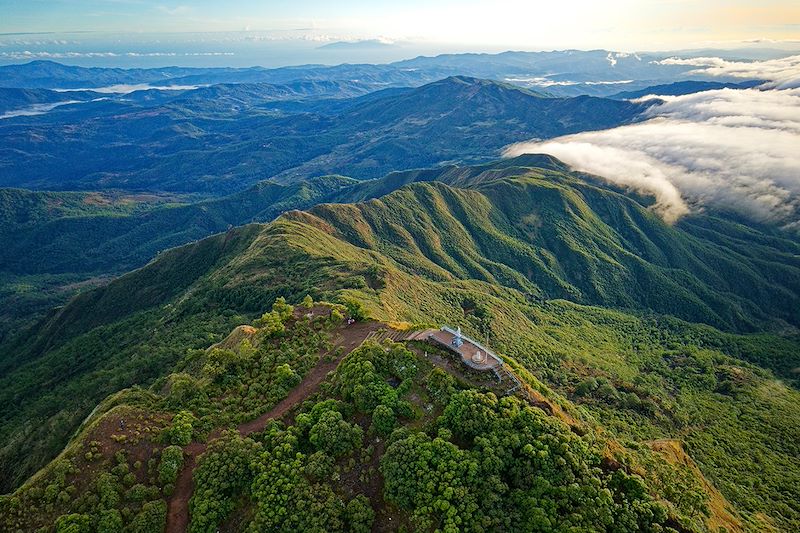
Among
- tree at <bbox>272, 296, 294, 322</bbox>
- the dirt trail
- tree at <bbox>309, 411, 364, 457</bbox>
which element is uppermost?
tree at <bbox>309, 411, 364, 457</bbox>

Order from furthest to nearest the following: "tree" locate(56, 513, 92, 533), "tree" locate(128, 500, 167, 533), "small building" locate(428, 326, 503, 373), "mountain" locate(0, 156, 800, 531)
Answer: "mountain" locate(0, 156, 800, 531)
"small building" locate(428, 326, 503, 373)
"tree" locate(128, 500, 167, 533)
"tree" locate(56, 513, 92, 533)

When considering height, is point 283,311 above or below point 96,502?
below

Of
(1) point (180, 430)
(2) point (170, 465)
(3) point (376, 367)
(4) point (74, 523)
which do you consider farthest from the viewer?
(3) point (376, 367)

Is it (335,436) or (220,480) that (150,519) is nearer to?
(220,480)

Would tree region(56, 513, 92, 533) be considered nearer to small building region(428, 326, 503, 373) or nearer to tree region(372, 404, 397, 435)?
tree region(372, 404, 397, 435)

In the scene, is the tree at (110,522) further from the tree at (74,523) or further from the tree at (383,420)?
the tree at (383,420)

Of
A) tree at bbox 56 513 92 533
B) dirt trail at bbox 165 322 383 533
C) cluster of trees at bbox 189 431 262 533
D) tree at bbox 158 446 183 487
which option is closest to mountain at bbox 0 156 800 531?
dirt trail at bbox 165 322 383 533

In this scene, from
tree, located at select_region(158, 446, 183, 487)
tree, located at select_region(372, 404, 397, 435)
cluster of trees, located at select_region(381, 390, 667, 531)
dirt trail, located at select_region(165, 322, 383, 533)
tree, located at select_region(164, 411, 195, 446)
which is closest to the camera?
cluster of trees, located at select_region(381, 390, 667, 531)

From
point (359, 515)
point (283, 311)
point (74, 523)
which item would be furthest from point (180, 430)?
point (283, 311)

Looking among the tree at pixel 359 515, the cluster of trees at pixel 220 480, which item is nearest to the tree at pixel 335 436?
the tree at pixel 359 515

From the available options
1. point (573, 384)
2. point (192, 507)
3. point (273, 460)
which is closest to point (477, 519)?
point (273, 460)
